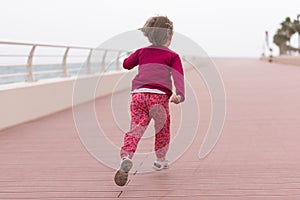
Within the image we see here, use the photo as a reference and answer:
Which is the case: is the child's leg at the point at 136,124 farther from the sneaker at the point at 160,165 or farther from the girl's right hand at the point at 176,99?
the sneaker at the point at 160,165

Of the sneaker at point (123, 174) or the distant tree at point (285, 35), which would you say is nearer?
the sneaker at point (123, 174)

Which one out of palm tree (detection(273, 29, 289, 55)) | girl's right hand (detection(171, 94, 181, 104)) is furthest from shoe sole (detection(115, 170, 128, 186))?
palm tree (detection(273, 29, 289, 55))

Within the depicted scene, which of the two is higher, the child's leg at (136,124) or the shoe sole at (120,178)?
the child's leg at (136,124)

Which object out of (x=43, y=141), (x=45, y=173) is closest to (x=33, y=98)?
(x=43, y=141)

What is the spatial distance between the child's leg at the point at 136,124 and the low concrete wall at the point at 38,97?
1596 mm

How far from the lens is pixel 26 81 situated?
7777mm

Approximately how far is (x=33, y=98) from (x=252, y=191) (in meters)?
4.83

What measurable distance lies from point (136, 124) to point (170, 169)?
0.68 m

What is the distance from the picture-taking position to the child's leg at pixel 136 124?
130 inches

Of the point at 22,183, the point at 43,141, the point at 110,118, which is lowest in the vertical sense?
the point at 110,118

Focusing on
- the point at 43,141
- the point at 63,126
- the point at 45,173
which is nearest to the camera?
the point at 45,173

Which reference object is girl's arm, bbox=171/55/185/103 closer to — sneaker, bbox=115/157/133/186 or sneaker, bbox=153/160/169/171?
sneaker, bbox=115/157/133/186

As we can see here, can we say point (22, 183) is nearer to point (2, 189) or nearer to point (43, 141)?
point (2, 189)

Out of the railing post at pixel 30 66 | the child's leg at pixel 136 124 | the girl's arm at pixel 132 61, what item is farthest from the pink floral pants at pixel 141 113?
the railing post at pixel 30 66
